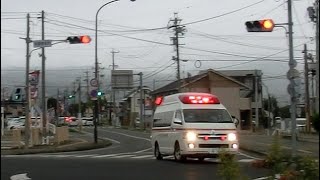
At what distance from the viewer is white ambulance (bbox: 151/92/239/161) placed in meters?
20.4

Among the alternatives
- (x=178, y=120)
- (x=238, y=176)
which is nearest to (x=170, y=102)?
(x=178, y=120)

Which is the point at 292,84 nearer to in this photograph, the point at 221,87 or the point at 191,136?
the point at 191,136

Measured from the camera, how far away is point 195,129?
2052cm

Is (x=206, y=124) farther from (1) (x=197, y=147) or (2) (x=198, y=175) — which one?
(2) (x=198, y=175)

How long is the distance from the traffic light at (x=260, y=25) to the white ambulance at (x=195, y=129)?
120 inches

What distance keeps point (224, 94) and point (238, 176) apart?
2751 inches

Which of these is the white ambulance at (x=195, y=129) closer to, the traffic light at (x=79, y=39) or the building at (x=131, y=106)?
the traffic light at (x=79, y=39)

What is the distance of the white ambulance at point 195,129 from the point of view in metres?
20.4

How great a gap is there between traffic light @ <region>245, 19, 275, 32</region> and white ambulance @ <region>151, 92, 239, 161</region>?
3055mm

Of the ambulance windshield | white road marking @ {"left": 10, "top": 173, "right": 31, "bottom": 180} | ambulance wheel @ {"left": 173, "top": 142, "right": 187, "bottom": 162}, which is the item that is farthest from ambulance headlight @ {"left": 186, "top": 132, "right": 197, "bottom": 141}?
white road marking @ {"left": 10, "top": 173, "right": 31, "bottom": 180}

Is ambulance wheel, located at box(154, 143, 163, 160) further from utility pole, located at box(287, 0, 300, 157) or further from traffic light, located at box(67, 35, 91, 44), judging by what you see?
traffic light, located at box(67, 35, 91, 44)

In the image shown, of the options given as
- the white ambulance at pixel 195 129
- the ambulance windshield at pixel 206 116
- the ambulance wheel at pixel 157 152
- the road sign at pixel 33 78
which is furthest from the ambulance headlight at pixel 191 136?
A: the road sign at pixel 33 78

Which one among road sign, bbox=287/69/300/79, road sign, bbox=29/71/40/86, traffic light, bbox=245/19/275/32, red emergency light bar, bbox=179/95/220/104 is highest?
traffic light, bbox=245/19/275/32

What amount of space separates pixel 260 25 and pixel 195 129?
4.64 metres
